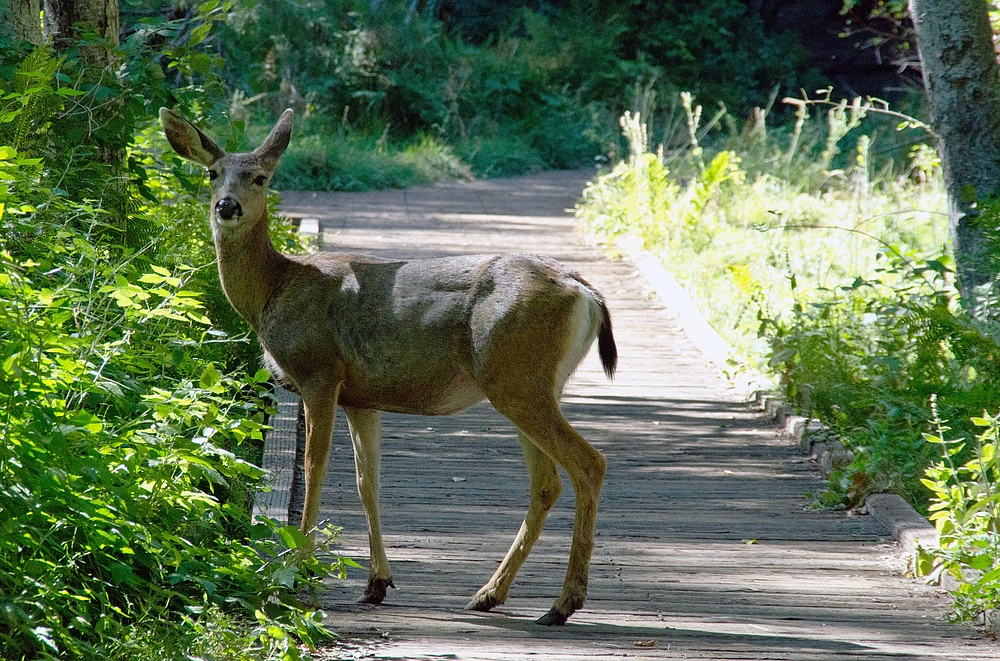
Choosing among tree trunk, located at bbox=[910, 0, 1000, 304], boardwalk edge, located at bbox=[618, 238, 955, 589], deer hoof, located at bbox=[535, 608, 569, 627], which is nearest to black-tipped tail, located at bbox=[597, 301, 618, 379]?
deer hoof, located at bbox=[535, 608, 569, 627]

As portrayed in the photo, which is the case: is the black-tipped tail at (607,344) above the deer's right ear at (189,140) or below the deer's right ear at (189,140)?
below

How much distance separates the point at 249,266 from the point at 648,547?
88.2 inches

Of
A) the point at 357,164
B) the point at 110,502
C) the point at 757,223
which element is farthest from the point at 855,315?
the point at 357,164

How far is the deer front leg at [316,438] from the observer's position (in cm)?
458

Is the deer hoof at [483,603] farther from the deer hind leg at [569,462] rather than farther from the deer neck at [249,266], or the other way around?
the deer neck at [249,266]

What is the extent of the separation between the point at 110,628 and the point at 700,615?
2.23m

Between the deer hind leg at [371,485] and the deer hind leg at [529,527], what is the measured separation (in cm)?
37

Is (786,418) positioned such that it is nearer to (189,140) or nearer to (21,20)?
(189,140)

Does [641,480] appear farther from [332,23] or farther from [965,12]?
[332,23]

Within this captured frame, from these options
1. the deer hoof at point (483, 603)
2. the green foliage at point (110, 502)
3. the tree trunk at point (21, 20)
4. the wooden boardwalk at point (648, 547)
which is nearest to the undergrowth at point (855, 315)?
the wooden boardwalk at point (648, 547)

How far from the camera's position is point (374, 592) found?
458cm

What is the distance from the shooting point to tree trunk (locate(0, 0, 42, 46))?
6562 mm

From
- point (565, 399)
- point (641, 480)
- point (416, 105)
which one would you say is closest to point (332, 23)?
point (416, 105)

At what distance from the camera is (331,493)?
6.03m
